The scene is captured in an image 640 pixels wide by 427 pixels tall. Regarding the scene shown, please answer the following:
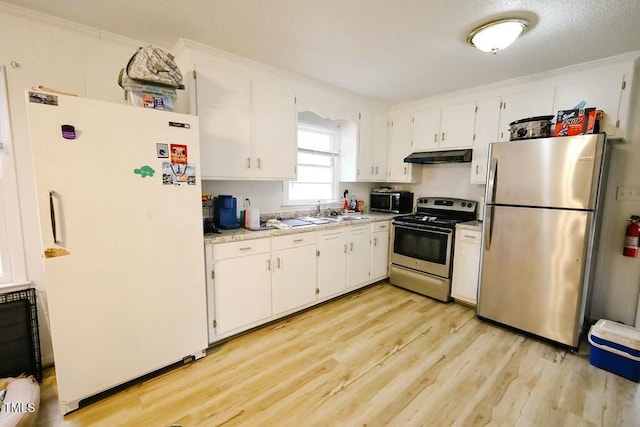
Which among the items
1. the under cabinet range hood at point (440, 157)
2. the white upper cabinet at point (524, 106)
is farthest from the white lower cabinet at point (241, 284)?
the white upper cabinet at point (524, 106)

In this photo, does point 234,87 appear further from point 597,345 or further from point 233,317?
point 597,345

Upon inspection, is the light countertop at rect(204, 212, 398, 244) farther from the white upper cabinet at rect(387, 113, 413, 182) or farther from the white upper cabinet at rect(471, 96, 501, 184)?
the white upper cabinet at rect(471, 96, 501, 184)

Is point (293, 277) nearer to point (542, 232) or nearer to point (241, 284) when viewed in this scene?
point (241, 284)

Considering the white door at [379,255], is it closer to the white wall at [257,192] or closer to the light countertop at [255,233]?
the light countertop at [255,233]

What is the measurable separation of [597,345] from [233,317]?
2.82 metres

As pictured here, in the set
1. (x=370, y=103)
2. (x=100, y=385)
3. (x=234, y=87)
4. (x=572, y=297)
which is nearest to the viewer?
(x=100, y=385)

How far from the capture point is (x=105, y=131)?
155 cm

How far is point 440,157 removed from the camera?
3.26 m

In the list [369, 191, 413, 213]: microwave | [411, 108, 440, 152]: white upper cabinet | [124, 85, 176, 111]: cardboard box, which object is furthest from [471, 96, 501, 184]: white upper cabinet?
[124, 85, 176, 111]: cardboard box

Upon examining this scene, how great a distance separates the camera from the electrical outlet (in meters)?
2.44

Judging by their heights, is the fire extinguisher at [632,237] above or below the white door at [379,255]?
above

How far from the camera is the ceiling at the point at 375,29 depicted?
1.68 metres

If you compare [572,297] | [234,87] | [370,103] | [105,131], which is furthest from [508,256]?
[105,131]

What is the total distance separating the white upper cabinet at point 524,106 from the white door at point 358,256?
183 cm
